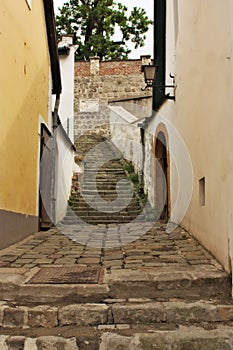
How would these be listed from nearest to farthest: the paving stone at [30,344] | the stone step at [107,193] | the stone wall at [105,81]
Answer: the paving stone at [30,344] → the stone step at [107,193] → the stone wall at [105,81]

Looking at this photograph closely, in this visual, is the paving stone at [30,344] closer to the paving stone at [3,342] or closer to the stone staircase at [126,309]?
the stone staircase at [126,309]

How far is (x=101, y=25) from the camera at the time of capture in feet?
77.2

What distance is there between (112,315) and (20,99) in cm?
348

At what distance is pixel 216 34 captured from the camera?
3.86m

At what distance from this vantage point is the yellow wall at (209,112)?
10.9ft

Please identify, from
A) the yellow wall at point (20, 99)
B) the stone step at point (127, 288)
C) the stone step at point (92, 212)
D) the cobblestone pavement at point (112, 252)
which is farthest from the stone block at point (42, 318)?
the stone step at point (92, 212)

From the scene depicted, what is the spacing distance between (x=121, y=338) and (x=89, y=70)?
66.4 feet

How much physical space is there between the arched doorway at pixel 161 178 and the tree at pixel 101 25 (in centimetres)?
1575

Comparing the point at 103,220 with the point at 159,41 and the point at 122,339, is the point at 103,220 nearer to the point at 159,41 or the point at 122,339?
the point at 159,41

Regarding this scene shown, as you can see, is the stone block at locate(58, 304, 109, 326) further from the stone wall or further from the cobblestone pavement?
the stone wall

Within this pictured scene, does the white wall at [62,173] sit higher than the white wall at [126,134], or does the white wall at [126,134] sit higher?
the white wall at [126,134]

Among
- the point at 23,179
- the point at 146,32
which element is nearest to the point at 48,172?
the point at 23,179

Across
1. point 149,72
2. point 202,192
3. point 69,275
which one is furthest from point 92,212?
point 69,275

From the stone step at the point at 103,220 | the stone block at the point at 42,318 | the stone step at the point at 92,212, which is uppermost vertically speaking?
the stone step at the point at 92,212
